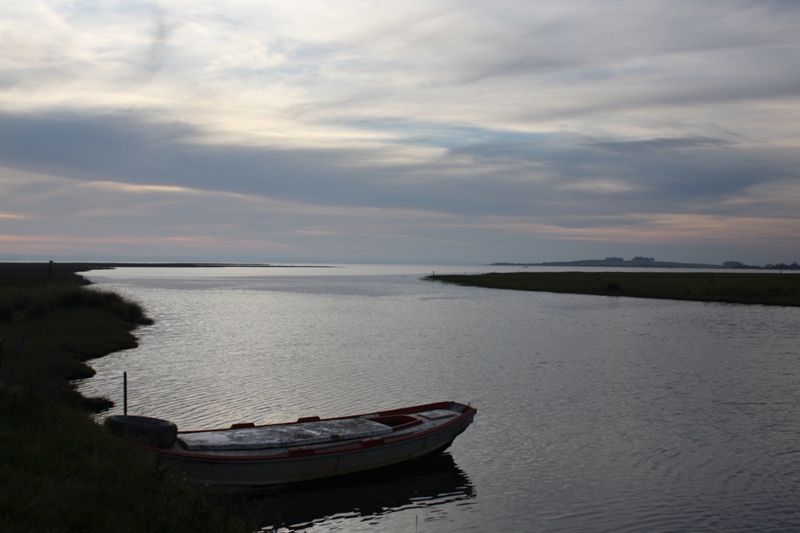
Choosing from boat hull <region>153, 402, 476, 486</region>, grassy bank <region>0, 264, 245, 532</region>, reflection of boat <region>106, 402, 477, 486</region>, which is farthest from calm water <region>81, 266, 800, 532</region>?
grassy bank <region>0, 264, 245, 532</region>

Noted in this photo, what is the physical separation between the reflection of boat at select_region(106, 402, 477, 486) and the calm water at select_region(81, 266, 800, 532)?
64cm

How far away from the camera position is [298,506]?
48.9 feet

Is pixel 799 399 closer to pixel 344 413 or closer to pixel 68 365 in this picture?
pixel 344 413

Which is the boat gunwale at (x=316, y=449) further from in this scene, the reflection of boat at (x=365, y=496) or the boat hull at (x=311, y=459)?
the reflection of boat at (x=365, y=496)

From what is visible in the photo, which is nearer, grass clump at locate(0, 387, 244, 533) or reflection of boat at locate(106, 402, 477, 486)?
grass clump at locate(0, 387, 244, 533)

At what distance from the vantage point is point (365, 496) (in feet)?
51.4

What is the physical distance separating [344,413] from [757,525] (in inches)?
531

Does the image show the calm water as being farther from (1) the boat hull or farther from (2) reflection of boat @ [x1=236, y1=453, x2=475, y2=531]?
(1) the boat hull

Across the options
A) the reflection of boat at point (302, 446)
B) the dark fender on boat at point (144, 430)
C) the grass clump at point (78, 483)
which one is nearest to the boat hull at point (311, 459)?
the reflection of boat at point (302, 446)

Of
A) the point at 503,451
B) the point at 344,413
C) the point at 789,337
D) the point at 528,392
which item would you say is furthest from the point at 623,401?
the point at 789,337

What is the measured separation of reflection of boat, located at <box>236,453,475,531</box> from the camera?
14.3 metres

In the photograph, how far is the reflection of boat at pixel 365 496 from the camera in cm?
1428

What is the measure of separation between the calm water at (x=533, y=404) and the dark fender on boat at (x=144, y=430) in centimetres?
265

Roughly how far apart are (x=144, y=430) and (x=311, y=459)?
3.88 m
